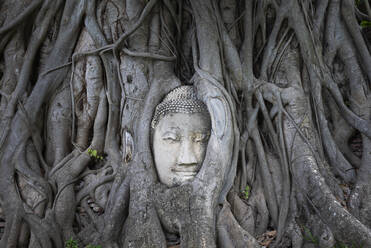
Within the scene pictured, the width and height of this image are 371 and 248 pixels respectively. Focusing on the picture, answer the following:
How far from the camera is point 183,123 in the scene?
2.74 metres

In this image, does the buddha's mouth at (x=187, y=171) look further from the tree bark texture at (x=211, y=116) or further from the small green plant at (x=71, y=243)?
the small green plant at (x=71, y=243)

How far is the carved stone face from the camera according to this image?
2.68 m

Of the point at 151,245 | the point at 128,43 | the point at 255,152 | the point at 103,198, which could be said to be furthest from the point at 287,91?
the point at 103,198

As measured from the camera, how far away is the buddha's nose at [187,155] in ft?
8.67

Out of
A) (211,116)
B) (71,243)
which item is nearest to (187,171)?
(211,116)

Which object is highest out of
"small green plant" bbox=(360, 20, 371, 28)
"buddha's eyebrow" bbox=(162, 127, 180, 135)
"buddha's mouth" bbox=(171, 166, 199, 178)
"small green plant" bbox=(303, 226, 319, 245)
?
"small green plant" bbox=(360, 20, 371, 28)

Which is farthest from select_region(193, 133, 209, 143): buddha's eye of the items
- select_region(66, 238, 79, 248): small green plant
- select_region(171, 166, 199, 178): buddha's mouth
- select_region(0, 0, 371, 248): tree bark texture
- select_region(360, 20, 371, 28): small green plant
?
select_region(360, 20, 371, 28): small green plant

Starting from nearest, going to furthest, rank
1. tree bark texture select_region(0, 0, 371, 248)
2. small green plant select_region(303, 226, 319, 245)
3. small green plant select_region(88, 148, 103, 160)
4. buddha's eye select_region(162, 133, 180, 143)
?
small green plant select_region(303, 226, 319, 245), tree bark texture select_region(0, 0, 371, 248), buddha's eye select_region(162, 133, 180, 143), small green plant select_region(88, 148, 103, 160)

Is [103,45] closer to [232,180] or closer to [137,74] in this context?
[137,74]

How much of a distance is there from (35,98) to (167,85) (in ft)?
4.72

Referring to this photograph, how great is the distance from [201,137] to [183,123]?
8.1 inches

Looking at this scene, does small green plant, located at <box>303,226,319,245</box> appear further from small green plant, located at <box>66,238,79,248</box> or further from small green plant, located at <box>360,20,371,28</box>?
small green plant, located at <box>360,20,371,28</box>

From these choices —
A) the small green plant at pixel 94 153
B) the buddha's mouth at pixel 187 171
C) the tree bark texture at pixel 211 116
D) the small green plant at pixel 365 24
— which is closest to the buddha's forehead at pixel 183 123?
the tree bark texture at pixel 211 116

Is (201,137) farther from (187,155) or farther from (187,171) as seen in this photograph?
(187,171)
